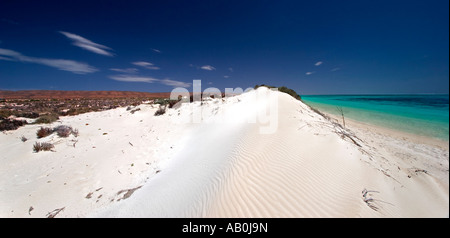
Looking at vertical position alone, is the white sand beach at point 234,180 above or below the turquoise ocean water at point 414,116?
below

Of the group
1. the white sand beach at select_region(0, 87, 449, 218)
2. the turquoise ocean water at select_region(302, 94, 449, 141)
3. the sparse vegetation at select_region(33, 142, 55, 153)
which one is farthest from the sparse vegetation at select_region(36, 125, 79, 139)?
the turquoise ocean water at select_region(302, 94, 449, 141)

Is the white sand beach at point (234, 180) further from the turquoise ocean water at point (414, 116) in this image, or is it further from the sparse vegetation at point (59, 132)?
the turquoise ocean water at point (414, 116)

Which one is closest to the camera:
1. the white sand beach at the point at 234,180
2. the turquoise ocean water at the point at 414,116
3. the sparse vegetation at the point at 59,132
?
the white sand beach at the point at 234,180

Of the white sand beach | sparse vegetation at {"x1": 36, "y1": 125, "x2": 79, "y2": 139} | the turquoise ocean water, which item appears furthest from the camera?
the turquoise ocean water

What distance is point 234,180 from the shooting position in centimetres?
260

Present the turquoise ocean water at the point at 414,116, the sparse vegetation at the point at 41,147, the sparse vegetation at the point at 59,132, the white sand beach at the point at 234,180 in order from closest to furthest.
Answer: the white sand beach at the point at 234,180 < the sparse vegetation at the point at 41,147 < the sparse vegetation at the point at 59,132 < the turquoise ocean water at the point at 414,116

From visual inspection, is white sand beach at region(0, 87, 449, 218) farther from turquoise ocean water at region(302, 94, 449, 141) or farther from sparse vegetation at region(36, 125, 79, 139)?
turquoise ocean water at region(302, 94, 449, 141)

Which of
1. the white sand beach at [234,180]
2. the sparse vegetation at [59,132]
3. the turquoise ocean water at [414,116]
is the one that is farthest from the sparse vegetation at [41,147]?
the turquoise ocean water at [414,116]

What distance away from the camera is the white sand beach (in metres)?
2.23

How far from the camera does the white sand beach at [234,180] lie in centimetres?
223

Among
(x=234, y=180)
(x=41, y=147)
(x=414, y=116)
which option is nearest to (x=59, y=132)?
(x=41, y=147)

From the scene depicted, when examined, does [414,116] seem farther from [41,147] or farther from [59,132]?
[59,132]

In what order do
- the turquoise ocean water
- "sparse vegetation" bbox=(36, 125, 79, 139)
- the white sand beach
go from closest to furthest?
the white sand beach, "sparse vegetation" bbox=(36, 125, 79, 139), the turquoise ocean water
